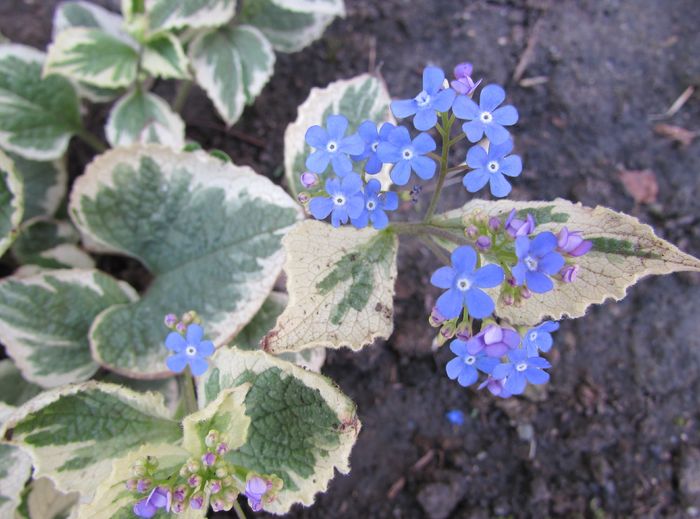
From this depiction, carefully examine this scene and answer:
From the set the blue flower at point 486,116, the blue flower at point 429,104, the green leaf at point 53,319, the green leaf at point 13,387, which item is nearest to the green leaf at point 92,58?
the green leaf at point 53,319

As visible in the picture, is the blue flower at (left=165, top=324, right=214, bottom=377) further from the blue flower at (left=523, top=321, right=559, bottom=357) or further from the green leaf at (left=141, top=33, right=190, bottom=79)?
the green leaf at (left=141, top=33, right=190, bottom=79)

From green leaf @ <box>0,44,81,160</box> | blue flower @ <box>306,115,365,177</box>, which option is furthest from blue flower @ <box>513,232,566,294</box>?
green leaf @ <box>0,44,81,160</box>

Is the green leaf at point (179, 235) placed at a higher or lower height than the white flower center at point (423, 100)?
lower

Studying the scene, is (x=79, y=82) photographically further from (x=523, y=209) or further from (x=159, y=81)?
(x=523, y=209)

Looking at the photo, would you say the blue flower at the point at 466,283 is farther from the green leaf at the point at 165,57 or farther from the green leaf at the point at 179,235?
the green leaf at the point at 165,57

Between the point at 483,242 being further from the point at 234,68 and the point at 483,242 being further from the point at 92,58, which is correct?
the point at 92,58

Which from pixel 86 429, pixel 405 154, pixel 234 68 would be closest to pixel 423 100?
pixel 405 154

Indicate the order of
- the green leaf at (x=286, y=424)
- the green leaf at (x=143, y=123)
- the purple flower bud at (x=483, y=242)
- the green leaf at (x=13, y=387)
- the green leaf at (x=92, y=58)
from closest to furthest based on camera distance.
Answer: the purple flower bud at (x=483, y=242), the green leaf at (x=286, y=424), the green leaf at (x=13, y=387), the green leaf at (x=92, y=58), the green leaf at (x=143, y=123)
